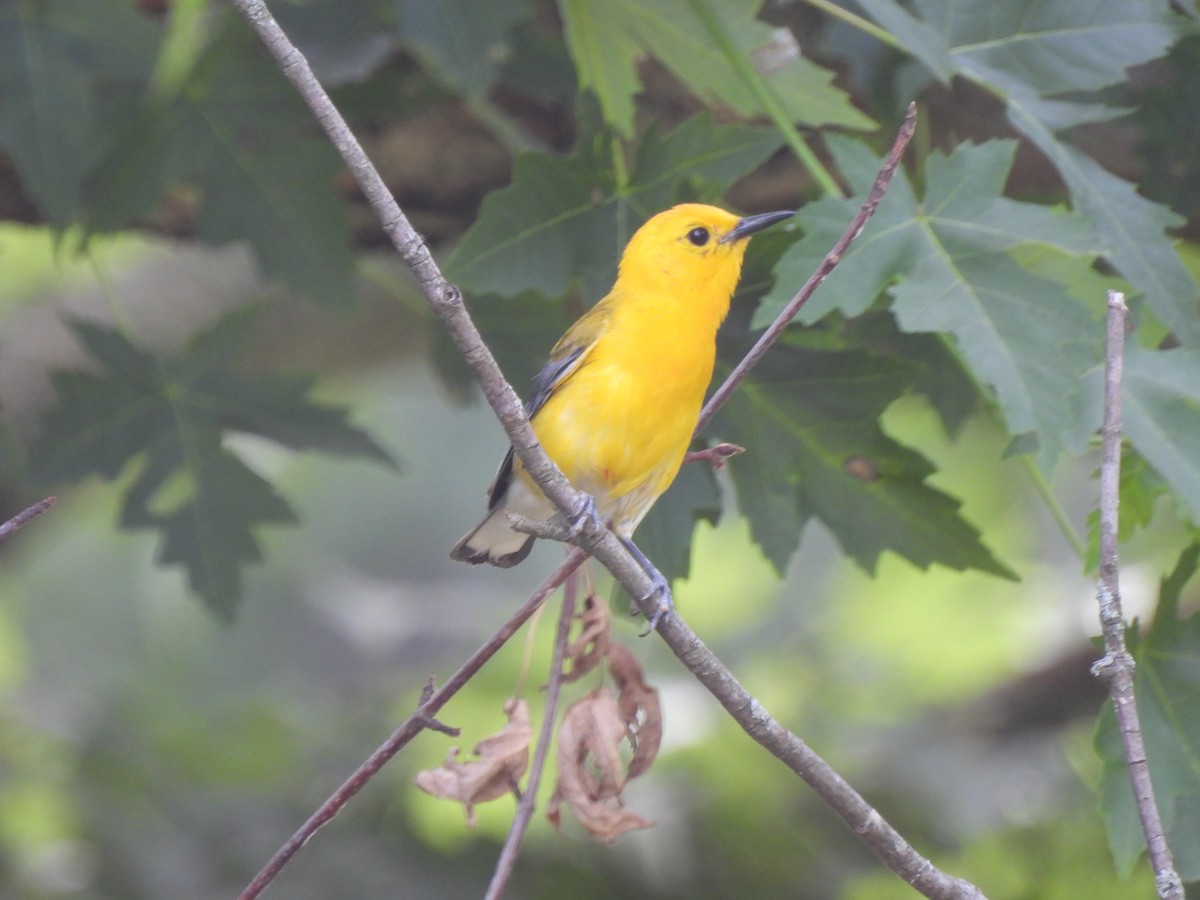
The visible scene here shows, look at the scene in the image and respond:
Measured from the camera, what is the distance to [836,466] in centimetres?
239

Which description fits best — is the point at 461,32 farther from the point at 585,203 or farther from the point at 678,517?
the point at 678,517

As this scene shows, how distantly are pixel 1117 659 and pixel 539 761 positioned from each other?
800 millimetres

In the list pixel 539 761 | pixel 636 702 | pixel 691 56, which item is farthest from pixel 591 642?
pixel 691 56

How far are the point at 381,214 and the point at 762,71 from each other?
1.31 m

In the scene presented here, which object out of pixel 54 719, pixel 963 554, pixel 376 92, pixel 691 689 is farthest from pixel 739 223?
pixel 54 719

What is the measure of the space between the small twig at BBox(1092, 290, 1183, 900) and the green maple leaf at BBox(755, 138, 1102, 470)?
350 mm

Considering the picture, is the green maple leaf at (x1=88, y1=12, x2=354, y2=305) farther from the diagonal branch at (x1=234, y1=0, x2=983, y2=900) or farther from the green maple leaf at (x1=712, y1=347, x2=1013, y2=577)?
the diagonal branch at (x1=234, y1=0, x2=983, y2=900)

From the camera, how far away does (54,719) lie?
476 centimetres

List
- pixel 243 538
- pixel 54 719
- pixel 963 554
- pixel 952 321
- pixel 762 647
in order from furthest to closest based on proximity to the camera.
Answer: pixel 762 647 < pixel 54 719 < pixel 243 538 < pixel 963 554 < pixel 952 321

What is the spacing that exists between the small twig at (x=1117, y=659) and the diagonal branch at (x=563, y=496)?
0.98 ft

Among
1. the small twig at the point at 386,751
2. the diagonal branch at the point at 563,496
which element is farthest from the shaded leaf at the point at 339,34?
the small twig at the point at 386,751

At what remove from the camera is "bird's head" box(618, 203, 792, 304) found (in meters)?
2.35

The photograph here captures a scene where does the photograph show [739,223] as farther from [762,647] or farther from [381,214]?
[762,647]

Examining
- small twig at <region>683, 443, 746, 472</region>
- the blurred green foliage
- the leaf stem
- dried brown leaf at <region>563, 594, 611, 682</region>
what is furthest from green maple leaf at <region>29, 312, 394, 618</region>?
small twig at <region>683, 443, 746, 472</region>
